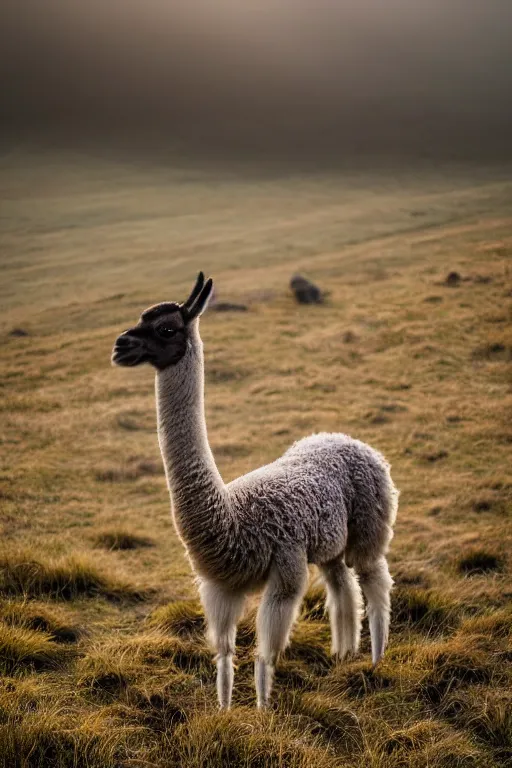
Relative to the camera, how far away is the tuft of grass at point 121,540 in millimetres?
6703

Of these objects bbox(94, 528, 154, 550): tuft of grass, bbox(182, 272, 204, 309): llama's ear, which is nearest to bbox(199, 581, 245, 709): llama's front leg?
bbox(182, 272, 204, 309): llama's ear

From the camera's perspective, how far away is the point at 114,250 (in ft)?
57.2

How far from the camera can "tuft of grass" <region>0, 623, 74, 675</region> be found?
12.9 feet

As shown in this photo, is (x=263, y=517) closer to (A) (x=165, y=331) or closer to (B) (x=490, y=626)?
(A) (x=165, y=331)

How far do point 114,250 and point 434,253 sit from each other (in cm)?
959

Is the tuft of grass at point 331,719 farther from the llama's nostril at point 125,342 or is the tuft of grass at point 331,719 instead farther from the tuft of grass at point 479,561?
the tuft of grass at point 479,561

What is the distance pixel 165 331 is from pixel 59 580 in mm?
2885

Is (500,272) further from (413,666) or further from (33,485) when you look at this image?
(413,666)

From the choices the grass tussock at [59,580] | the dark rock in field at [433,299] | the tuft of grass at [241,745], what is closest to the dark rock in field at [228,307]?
the dark rock in field at [433,299]

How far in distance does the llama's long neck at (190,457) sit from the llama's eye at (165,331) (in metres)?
0.12

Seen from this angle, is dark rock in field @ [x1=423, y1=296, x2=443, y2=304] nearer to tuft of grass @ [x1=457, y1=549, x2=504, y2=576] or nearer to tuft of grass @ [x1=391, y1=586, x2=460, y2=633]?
tuft of grass @ [x1=457, y1=549, x2=504, y2=576]

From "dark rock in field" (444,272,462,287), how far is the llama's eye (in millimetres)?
15124

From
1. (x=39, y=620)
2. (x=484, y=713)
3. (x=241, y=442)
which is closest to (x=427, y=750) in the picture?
(x=484, y=713)

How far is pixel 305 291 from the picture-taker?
55.8ft
